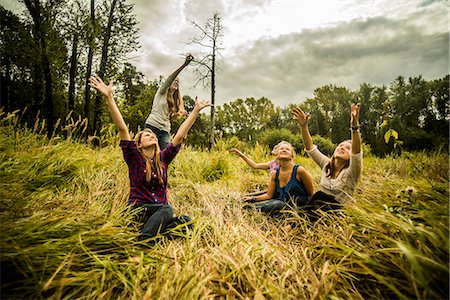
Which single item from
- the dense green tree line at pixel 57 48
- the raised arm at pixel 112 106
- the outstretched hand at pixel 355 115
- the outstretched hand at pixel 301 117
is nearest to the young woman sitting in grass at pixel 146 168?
the raised arm at pixel 112 106

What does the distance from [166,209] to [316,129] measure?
3986 centimetres

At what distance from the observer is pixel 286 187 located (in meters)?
3.10

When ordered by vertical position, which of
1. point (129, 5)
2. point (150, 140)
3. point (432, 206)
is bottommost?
point (432, 206)

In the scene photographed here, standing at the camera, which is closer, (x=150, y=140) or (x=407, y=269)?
(x=407, y=269)

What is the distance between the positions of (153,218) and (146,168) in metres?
0.55

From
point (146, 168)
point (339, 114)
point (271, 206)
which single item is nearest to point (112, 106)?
point (146, 168)

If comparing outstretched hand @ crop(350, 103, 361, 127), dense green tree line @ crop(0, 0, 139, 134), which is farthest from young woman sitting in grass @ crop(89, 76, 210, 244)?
dense green tree line @ crop(0, 0, 139, 134)

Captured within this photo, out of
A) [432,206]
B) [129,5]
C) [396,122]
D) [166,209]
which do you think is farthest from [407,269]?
[396,122]

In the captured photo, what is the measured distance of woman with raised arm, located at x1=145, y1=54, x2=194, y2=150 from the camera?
3.63 meters

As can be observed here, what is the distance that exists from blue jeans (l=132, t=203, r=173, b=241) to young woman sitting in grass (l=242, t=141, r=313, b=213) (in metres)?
1.22

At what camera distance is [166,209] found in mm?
2307

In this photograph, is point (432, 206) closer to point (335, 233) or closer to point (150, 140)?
point (335, 233)

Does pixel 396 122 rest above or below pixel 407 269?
above

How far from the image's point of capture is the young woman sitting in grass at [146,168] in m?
2.26
